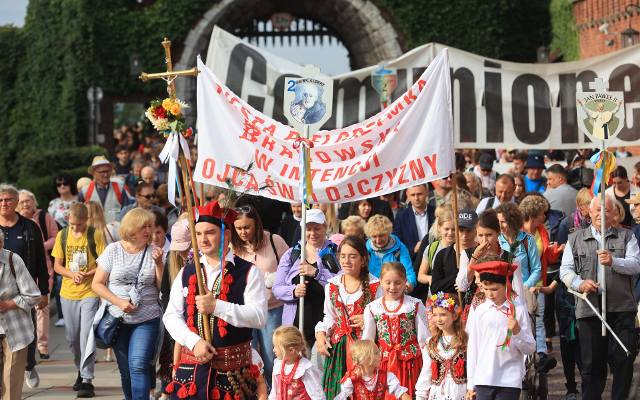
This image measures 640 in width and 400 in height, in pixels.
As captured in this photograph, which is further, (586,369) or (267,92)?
(267,92)

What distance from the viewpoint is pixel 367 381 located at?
804cm

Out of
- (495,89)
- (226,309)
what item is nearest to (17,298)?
(226,309)

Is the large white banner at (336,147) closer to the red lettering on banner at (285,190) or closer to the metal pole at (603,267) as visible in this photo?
the red lettering on banner at (285,190)

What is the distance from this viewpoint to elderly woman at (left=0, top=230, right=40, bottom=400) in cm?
927

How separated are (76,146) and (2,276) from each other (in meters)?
24.7

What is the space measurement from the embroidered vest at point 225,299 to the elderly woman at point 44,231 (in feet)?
18.1

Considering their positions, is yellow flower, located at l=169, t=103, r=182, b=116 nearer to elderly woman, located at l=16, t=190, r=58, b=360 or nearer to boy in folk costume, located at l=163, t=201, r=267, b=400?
boy in folk costume, located at l=163, t=201, r=267, b=400

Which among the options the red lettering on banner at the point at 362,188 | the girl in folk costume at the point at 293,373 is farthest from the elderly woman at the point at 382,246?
the girl in folk costume at the point at 293,373

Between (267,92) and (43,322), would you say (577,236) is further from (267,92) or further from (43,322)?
(43,322)

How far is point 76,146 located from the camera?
33562mm

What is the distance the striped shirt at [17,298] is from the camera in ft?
30.4

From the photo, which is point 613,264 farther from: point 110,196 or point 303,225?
point 110,196

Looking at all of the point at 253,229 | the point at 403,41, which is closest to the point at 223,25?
the point at 403,41

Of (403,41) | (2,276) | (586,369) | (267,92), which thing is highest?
(403,41)
